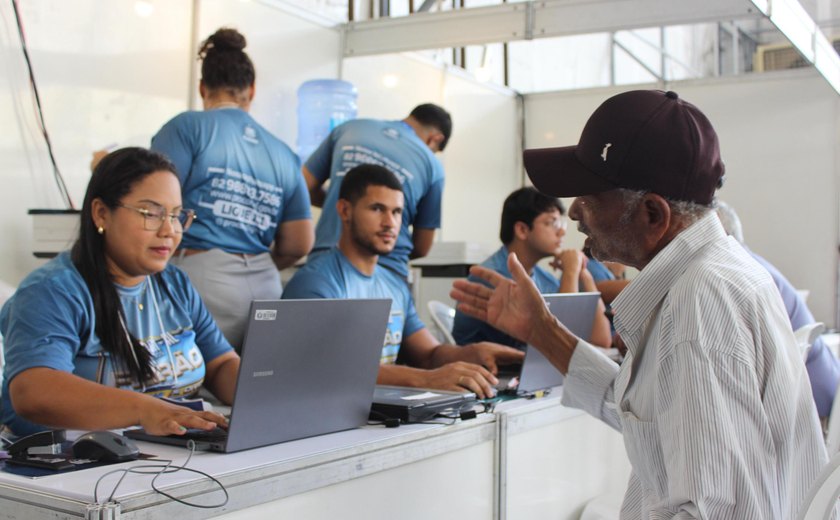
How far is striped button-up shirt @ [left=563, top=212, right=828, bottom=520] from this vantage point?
1.10 meters

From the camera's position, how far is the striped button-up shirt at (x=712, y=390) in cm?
110

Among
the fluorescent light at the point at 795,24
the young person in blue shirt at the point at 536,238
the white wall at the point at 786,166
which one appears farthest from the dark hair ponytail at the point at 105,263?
the white wall at the point at 786,166

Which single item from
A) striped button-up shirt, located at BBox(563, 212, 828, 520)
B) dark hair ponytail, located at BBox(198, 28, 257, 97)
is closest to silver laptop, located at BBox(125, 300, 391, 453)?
striped button-up shirt, located at BBox(563, 212, 828, 520)

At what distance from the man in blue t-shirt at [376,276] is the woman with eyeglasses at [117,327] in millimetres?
542

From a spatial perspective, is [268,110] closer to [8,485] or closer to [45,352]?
[45,352]

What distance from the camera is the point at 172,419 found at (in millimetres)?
1519

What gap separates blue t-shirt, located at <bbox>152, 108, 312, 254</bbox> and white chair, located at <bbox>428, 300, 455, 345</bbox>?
2.57 ft

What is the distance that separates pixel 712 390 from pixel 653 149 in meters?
0.37

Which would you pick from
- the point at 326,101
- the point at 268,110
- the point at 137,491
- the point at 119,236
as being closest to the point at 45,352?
the point at 119,236

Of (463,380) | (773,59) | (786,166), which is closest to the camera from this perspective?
(463,380)

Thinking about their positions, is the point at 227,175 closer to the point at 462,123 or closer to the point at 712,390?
the point at 712,390

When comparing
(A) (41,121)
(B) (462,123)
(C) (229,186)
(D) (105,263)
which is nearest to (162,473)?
(D) (105,263)

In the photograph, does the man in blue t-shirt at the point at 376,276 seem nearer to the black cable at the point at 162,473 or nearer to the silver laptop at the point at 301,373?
the silver laptop at the point at 301,373

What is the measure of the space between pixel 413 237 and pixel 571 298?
1513 mm
